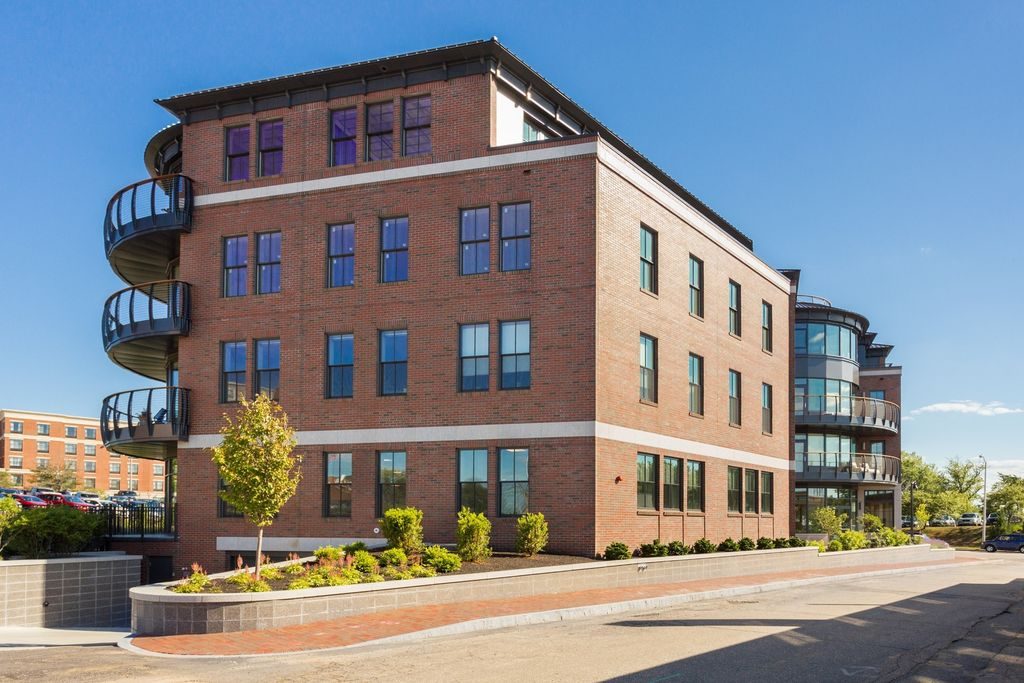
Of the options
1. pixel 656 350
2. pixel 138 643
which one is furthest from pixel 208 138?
pixel 138 643

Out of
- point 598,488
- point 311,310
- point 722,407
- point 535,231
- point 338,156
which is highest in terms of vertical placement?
point 338,156

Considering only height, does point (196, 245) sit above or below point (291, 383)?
above

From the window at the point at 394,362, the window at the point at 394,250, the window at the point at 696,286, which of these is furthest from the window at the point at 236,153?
the window at the point at 696,286

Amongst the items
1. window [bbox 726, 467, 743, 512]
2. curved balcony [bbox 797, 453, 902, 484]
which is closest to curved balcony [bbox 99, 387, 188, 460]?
window [bbox 726, 467, 743, 512]

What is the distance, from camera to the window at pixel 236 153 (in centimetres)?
3089

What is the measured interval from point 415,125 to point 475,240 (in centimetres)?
392

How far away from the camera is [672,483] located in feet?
102

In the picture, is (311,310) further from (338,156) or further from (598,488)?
(598,488)

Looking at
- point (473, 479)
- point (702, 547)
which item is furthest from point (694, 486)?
point (473, 479)

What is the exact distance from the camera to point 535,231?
88.8ft

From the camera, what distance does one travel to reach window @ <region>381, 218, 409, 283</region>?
2850cm

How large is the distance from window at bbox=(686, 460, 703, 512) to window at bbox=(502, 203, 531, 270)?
30.8 ft

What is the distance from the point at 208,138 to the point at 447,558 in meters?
16.3

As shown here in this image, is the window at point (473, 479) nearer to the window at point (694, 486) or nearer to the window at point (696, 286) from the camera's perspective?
the window at point (694, 486)
